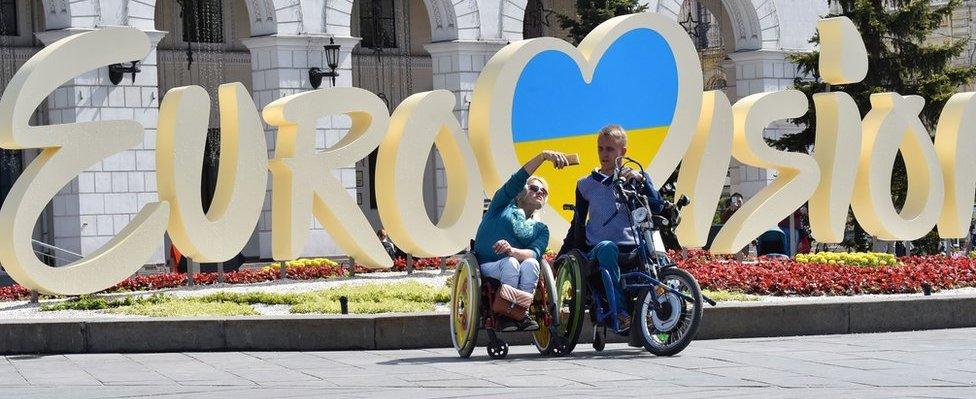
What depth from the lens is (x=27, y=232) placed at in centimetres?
1703

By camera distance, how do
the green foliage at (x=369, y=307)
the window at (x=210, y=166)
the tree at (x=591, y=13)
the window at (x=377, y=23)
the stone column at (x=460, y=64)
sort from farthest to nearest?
the window at (x=377, y=23) < the window at (x=210, y=166) < the tree at (x=591, y=13) < the stone column at (x=460, y=64) < the green foliage at (x=369, y=307)

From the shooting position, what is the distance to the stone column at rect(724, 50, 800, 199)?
3778 cm

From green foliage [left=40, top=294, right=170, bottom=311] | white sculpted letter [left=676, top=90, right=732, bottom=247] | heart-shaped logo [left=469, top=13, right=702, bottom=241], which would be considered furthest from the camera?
white sculpted letter [left=676, top=90, right=732, bottom=247]

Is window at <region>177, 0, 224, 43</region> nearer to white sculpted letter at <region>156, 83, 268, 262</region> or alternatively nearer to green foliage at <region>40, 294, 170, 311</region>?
white sculpted letter at <region>156, 83, 268, 262</region>

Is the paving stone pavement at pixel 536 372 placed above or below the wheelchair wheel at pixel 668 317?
below

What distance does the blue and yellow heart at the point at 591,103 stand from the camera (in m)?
20.9

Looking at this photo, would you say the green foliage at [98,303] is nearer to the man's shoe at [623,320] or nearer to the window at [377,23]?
the man's shoe at [623,320]

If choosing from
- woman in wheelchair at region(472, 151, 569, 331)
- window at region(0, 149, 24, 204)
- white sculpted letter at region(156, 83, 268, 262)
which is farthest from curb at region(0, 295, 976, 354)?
window at region(0, 149, 24, 204)

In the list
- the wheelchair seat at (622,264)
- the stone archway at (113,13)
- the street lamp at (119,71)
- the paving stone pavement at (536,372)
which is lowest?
the paving stone pavement at (536,372)

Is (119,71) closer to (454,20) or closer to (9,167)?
(9,167)

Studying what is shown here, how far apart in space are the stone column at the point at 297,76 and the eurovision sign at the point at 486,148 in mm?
10378

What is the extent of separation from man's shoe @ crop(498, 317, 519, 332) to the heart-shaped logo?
A: 24.9ft

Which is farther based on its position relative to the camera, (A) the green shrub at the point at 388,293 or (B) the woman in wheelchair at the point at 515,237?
(A) the green shrub at the point at 388,293

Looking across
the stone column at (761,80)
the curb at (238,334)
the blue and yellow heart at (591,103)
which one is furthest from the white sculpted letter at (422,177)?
the stone column at (761,80)
